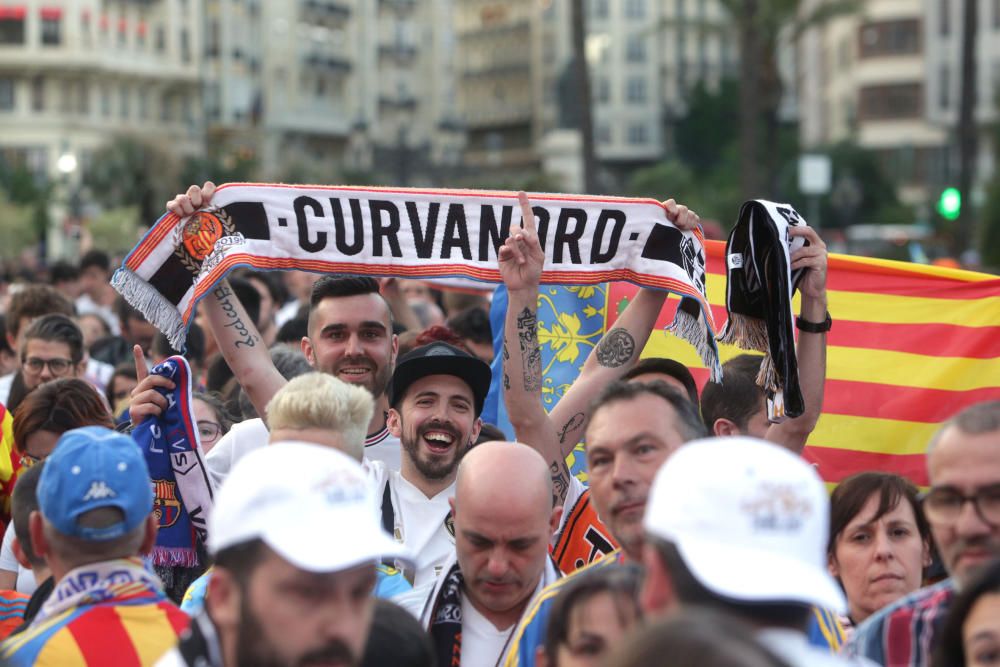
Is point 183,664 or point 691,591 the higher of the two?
point 691,591

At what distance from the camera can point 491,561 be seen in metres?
4.70

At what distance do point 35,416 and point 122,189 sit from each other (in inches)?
2573

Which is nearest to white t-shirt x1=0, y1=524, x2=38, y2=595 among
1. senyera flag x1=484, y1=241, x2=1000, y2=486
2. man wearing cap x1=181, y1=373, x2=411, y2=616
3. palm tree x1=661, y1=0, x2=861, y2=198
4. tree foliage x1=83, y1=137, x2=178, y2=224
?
man wearing cap x1=181, y1=373, x2=411, y2=616

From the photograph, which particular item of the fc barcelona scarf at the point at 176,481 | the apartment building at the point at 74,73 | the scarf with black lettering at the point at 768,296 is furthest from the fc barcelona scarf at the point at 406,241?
the apartment building at the point at 74,73

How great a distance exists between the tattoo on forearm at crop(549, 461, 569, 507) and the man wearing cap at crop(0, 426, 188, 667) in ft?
6.59

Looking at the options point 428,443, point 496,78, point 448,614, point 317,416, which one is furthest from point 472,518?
point 496,78

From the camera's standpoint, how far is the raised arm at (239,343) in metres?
6.22

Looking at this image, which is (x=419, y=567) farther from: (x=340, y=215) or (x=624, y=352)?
(x=340, y=215)

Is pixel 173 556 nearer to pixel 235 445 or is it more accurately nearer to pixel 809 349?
pixel 235 445

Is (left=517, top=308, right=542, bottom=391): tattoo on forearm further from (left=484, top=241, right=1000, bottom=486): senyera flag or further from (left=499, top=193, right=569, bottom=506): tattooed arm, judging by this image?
(left=484, top=241, right=1000, bottom=486): senyera flag

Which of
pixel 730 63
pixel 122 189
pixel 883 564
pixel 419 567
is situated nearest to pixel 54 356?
pixel 419 567

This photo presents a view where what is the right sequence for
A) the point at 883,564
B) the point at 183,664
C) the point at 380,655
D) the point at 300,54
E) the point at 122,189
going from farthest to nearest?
1. the point at 300,54
2. the point at 122,189
3. the point at 883,564
4. the point at 380,655
5. the point at 183,664

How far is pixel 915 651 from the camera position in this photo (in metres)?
3.97

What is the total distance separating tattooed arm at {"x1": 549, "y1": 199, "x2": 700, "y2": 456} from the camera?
244 inches
